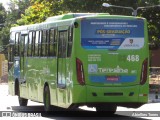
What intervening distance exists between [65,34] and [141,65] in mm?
2515

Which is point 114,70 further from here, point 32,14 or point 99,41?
point 32,14

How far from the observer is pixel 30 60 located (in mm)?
23516

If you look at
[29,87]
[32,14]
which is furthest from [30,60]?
[32,14]

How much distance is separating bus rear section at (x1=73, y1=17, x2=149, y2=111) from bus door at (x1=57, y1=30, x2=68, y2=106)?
3.34ft

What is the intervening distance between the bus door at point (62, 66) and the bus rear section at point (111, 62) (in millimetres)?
1018

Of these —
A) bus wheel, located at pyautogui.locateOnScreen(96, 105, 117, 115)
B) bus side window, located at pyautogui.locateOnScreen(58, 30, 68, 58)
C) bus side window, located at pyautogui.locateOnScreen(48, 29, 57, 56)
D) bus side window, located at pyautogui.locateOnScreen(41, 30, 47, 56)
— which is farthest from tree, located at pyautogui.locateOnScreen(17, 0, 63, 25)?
bus side window, located at pyautogui.locateOnScreen(58, 30, 68, 58)

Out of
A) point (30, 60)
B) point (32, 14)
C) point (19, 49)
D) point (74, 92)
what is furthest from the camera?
point (32, 14)

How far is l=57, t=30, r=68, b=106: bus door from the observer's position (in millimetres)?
19125

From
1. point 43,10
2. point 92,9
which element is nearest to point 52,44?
point 92,9

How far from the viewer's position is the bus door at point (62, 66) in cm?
1912

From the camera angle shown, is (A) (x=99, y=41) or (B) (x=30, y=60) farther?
(B) (x=30, y=60)

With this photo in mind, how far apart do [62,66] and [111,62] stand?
175cm
